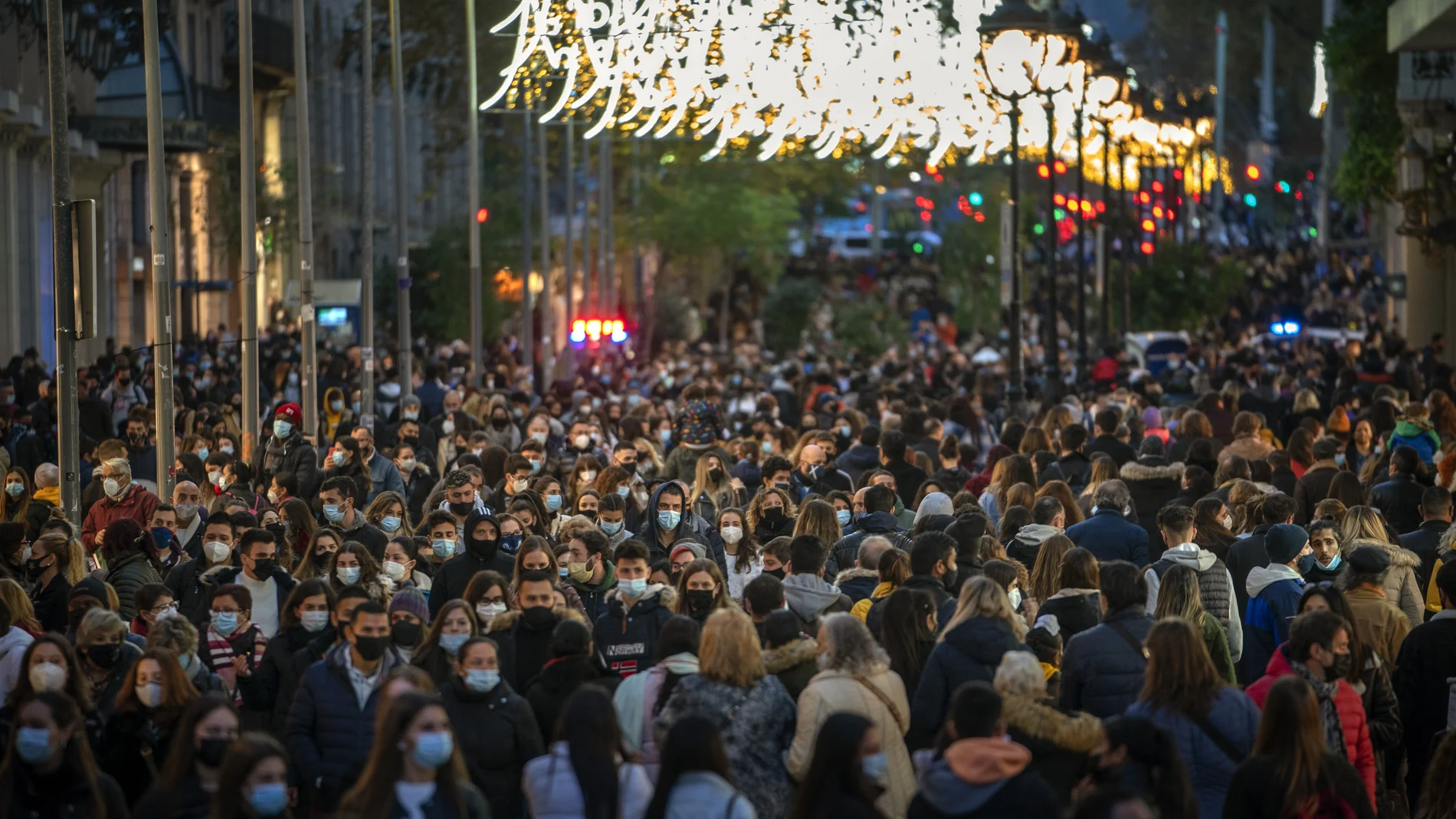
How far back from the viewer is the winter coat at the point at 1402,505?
14.3 metres

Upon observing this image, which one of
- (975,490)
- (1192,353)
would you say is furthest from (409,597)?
(1192,353)

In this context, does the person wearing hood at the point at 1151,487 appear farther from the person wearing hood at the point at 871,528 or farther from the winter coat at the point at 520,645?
the winter coat at the point at 520,645

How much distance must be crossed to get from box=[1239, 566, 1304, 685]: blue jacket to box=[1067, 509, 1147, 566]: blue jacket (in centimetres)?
106

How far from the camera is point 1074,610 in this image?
9.70 m

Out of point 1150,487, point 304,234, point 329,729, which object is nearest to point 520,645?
point 329,729

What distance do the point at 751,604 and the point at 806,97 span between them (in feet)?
62.1

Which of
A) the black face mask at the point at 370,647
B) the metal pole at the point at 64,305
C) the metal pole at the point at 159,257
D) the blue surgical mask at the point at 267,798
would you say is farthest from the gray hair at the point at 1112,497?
the metal pole at the point at 159,257

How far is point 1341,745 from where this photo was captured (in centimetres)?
836

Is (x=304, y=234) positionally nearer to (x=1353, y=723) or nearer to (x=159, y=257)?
(x=159, y=257)

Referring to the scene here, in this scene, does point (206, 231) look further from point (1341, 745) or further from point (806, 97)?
point (1341, 745)

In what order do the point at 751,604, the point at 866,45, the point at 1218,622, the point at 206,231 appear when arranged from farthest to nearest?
1. the point at 206,231
2. the point at 866,45
3. the point at 1218,622
4. the point at 751,604

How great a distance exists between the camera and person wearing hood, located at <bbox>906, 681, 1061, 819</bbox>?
673 cm

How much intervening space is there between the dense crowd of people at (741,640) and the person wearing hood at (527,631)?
0.01 m

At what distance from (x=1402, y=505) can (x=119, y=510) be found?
7.93 m
